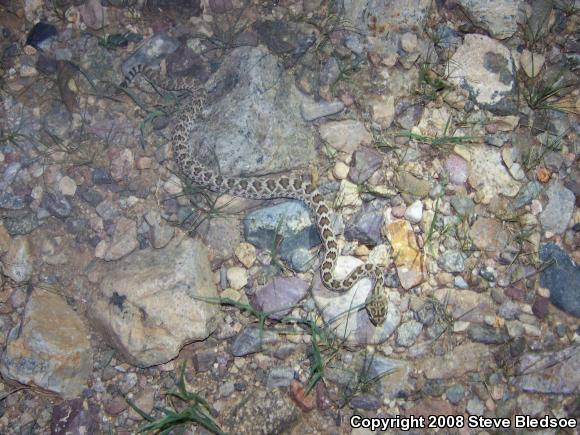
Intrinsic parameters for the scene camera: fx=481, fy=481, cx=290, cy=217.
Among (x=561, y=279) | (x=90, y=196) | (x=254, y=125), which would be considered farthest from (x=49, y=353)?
(x=561, y=279)

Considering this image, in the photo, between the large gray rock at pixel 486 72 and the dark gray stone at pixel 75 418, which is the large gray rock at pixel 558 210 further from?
the dark gray stone at pixel 75 418

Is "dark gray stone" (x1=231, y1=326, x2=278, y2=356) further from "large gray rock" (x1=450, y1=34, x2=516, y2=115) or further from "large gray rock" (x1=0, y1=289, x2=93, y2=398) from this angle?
"large gray rock" (x1=450, y1=34, x2=516, y2=115)

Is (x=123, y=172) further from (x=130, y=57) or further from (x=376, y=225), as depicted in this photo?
(x=376, y=225)

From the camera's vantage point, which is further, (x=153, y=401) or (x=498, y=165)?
(x=498, y=165)

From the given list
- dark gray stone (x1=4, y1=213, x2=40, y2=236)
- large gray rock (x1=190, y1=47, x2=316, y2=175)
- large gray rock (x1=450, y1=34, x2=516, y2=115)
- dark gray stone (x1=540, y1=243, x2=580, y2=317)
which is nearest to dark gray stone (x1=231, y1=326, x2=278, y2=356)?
large gray rock (x1=190, y1=47, x2=316, y2=175)

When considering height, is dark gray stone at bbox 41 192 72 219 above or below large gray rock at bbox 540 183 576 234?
below

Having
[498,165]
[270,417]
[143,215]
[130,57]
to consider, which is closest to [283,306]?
[270,417]

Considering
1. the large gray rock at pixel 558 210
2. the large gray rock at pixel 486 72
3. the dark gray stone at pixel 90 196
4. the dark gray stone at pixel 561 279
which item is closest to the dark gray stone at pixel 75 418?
the dark gray stone at pixel 90 196
